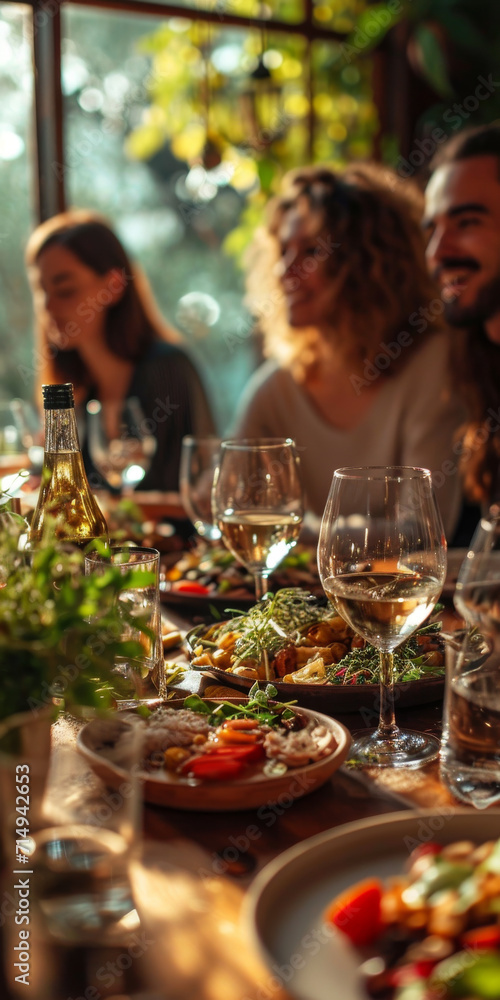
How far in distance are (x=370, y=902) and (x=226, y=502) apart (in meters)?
0.76

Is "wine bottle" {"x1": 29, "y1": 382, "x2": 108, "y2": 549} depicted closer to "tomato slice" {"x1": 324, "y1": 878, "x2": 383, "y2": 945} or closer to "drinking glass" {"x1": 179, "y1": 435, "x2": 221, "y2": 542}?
"drinking glass" {"x1": 179, "y1": 435, "x2": 221, "y2": 542}

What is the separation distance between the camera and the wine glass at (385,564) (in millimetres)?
873

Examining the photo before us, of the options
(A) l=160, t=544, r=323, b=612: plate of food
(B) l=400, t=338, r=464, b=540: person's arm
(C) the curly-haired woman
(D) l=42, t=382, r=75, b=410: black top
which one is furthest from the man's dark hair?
(D) l=42, t=382, r=75, b=410: black top

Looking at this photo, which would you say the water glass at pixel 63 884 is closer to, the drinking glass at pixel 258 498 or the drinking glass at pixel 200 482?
the drinking glass at pixel 258 498

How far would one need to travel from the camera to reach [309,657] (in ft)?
3.48

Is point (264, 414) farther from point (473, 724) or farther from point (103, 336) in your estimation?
point (473, 724)

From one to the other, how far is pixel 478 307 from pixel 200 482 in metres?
1.35

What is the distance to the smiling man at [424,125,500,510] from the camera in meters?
2.54

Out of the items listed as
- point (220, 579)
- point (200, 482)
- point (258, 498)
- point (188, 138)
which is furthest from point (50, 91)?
point (258, 498)

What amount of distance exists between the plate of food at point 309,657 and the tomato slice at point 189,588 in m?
0.20

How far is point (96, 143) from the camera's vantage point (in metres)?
3.88

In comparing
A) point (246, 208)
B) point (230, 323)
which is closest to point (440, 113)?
point (246, 208)

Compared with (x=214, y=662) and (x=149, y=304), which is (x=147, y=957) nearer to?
(x=214, y=662)

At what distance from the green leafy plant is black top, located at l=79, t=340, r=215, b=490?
2449 mm
